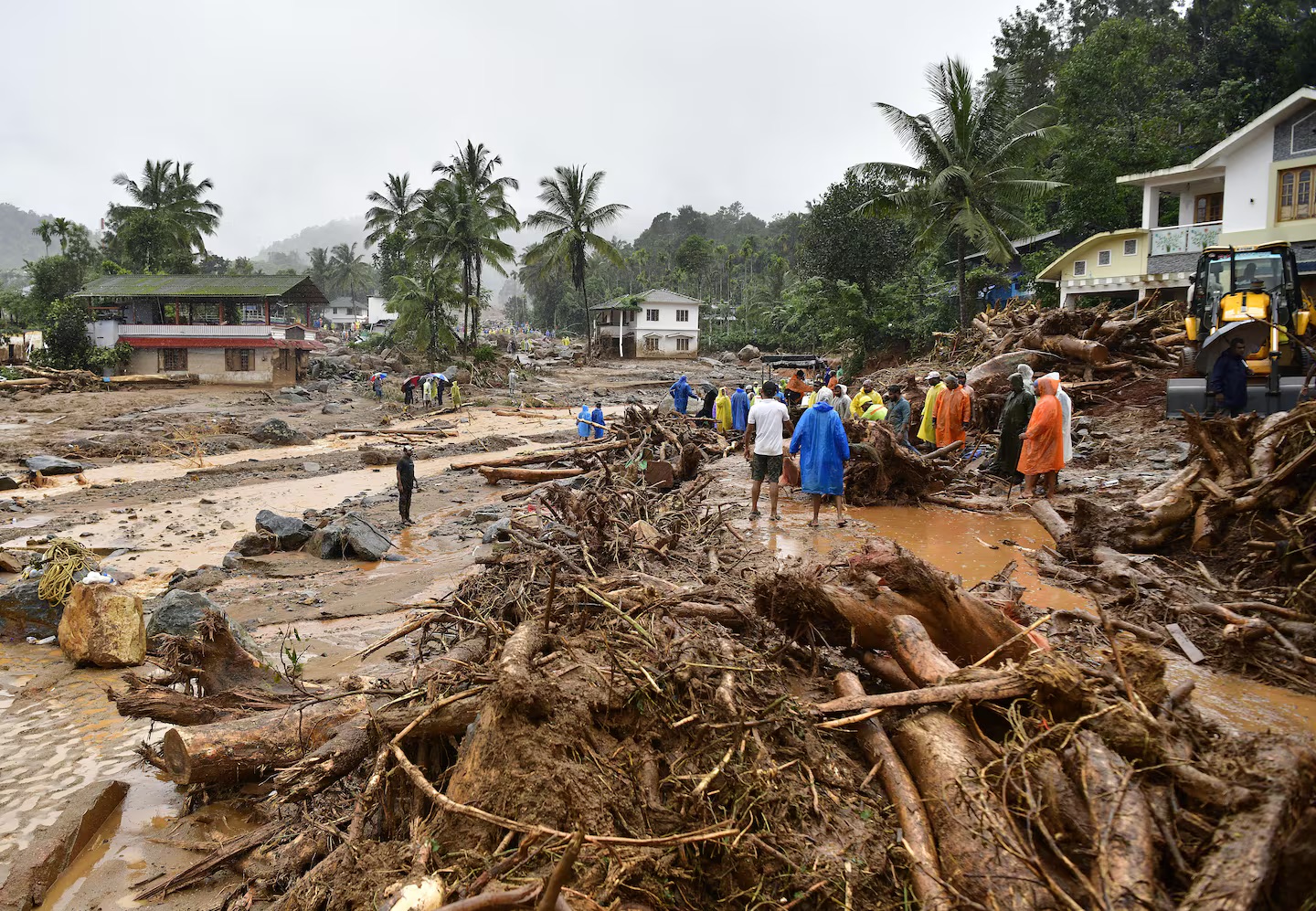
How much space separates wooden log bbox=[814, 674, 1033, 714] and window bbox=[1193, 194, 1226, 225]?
25.7m

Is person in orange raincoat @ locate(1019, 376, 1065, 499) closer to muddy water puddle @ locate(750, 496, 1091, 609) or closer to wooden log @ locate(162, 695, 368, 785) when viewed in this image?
muddy water puddle @ locate(750, 496, 1091, 609)

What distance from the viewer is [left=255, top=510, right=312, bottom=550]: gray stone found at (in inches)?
427

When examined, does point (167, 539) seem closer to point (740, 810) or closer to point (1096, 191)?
point (740, 810)

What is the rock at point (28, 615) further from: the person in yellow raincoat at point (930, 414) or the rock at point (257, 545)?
the person in yellow raincoat at point (930, 414)

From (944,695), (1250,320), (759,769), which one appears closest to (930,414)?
(1250,320)

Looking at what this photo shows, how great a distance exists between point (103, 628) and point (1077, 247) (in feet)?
85.6

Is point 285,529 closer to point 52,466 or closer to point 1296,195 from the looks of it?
point 52,466

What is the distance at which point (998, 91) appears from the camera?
22.6 m

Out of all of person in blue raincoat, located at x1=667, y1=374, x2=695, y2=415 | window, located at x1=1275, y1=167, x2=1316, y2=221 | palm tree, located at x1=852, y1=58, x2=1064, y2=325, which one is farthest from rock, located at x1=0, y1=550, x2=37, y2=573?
window, located at x1=1275, y1=167, x2=1316, y2=221

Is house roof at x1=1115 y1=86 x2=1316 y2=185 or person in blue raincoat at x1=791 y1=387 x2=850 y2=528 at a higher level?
house roof at x1=1115 y1=86 x2=1316 y2=185

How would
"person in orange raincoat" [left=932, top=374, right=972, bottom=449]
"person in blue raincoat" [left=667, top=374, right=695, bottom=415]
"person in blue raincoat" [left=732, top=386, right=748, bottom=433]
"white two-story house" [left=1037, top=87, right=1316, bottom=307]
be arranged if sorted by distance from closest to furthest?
"person in orange raincoat" [left=932, top=374, right=972, bottom=449], "person in blue raincoat" [left=732, top=386, right=748, bottom=433], "person in blue raincoat" [left=667, top=374, right=695, bottom=415], "white two-story house" [left=1037, top=87, right=1316, bottom=307]

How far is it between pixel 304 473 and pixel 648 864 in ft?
58.0

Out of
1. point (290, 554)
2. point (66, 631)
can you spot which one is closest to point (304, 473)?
point (290, 554)

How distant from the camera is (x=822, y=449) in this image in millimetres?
8664
